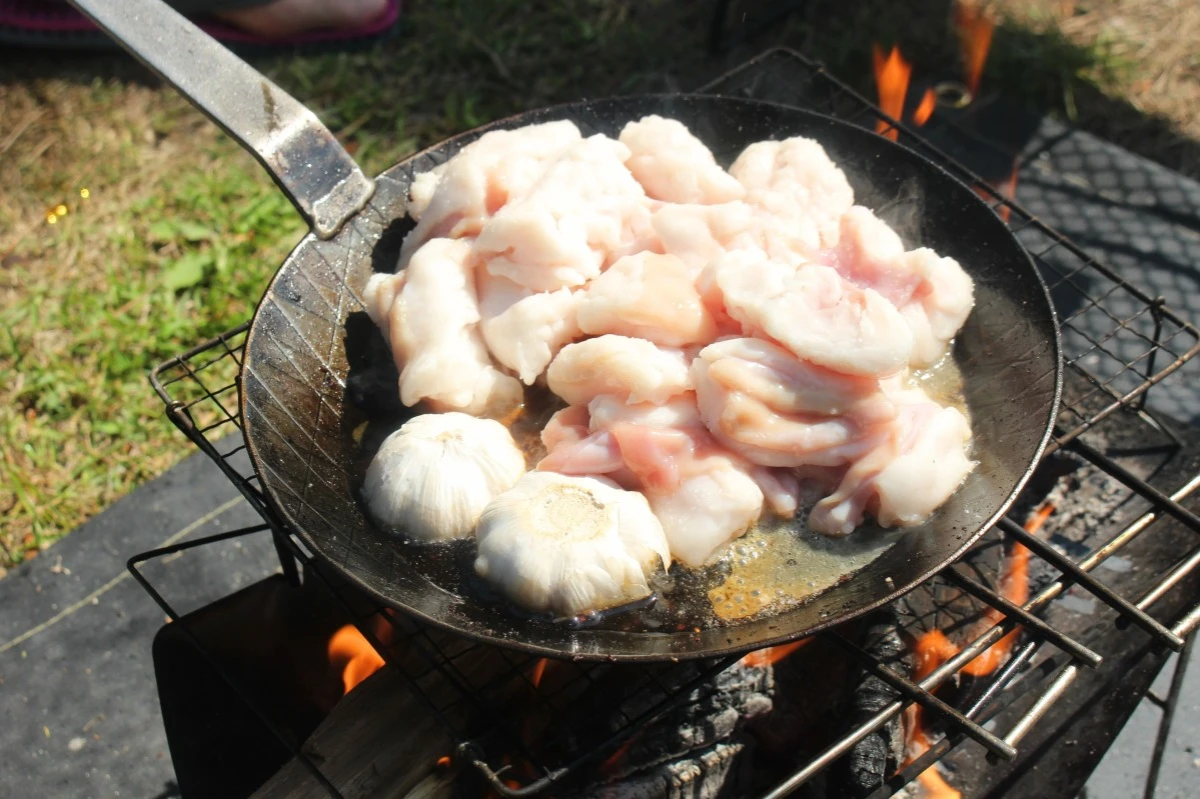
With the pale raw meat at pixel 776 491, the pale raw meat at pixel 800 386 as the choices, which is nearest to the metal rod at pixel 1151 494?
the pale raw meat at pixel 800 386

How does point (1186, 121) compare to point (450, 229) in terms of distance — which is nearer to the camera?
point (450, 229)

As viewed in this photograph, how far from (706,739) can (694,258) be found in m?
1.32

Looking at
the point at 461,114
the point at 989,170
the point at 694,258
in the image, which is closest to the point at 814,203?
the point at 694,258

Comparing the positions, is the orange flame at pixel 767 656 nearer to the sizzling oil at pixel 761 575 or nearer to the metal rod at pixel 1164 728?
the sizzling oil at pixel 761 575

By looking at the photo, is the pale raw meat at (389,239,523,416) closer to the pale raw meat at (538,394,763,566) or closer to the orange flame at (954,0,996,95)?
the pale raw meat at (538,394,763,566)

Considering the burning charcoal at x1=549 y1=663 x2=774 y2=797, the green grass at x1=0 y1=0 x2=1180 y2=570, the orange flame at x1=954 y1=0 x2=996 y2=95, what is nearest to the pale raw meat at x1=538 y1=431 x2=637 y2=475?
the burning charcoal at x1=549 y1=663 x2=774 y2=797

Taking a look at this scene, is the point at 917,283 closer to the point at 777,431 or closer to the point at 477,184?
the point at 777,431

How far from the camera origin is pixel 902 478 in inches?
90.7

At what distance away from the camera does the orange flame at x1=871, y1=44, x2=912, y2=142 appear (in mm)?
4742

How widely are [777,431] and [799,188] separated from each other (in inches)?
36.3

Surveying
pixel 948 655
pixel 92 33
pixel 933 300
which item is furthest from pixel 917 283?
pixel 92 33

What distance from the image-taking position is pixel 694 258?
274 cm

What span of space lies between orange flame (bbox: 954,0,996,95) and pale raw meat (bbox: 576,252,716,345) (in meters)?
3.53

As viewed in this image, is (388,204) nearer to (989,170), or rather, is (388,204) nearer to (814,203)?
(814,203)
